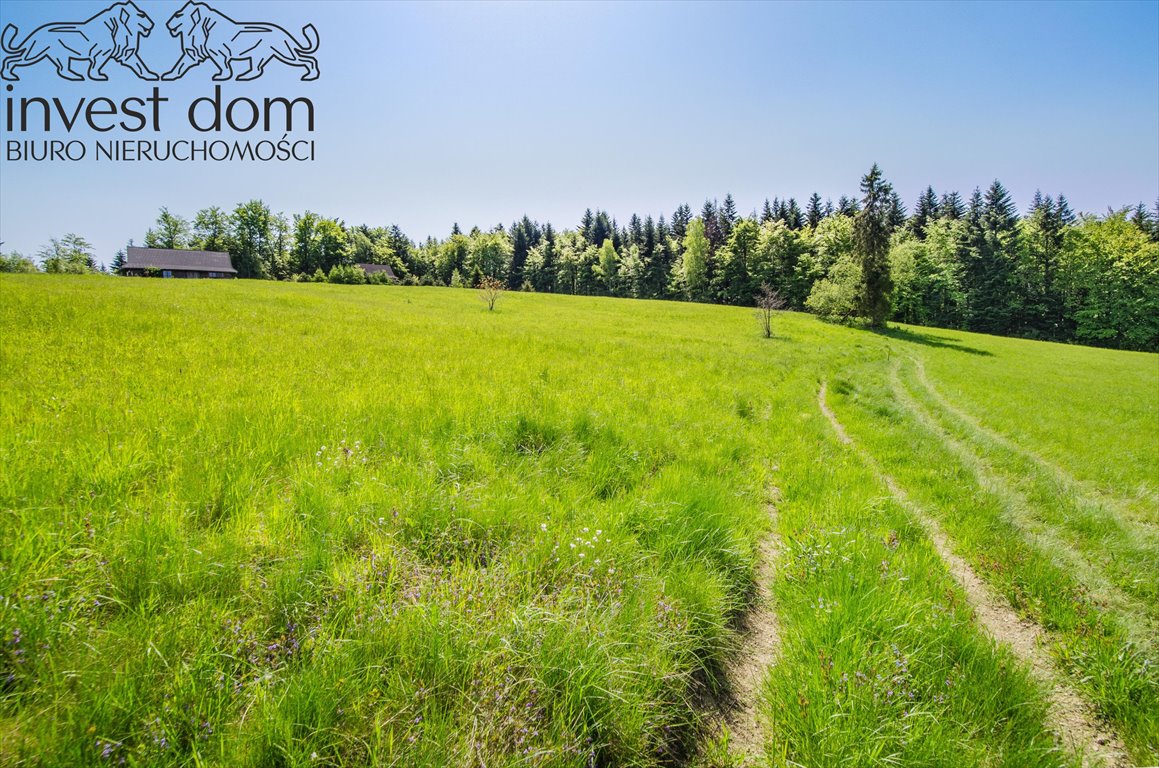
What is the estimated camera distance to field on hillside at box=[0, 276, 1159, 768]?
2199 mm

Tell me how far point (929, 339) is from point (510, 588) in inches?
2110

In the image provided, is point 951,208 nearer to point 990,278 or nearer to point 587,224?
point 990,278

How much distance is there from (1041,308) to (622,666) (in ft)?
319

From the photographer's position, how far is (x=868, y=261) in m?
45.2

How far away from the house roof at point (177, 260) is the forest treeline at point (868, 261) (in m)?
5.49

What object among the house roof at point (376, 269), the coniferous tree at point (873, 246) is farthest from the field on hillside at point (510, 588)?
the house roof at point (376, 269)

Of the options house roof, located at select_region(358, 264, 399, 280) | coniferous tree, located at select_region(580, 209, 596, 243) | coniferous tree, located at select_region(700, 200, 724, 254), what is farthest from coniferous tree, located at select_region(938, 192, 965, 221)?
house roof, located at select_region(358, 264, 399, 280)

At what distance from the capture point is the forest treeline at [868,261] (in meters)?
51.1

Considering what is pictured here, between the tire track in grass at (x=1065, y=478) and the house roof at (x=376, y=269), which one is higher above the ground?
the house roof at (x=376, y=269)

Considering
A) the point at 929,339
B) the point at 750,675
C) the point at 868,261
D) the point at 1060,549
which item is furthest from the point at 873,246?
the point at 750,675

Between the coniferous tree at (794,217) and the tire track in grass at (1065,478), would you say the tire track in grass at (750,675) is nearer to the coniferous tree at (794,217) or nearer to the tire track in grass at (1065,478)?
the tire track in grass at (1065,478)

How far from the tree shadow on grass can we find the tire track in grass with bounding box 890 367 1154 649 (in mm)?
35702

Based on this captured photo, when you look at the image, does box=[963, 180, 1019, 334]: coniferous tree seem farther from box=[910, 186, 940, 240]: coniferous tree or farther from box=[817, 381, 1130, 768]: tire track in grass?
box=[817, 381, 1130, 768]: tire track in grass

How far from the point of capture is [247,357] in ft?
32.6
